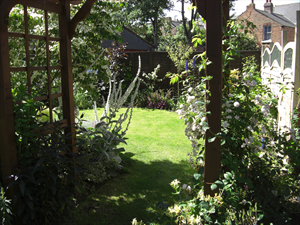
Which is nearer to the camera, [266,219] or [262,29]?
[266,219]

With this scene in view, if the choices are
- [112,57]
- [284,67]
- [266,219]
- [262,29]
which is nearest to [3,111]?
[266,219]

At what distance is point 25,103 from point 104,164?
1.59 metres

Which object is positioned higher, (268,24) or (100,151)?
(268,24)

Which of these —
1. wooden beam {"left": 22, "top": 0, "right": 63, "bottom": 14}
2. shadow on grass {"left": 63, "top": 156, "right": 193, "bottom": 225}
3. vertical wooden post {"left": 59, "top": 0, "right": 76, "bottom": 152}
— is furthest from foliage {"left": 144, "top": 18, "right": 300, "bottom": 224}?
wooden beam {"left": 22, "top": 0, "right": 63, "bottom": 14}

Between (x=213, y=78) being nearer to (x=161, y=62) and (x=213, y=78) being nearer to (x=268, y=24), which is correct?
(x=161, y=62)

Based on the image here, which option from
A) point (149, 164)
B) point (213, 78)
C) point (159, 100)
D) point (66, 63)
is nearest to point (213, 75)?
point (213, 78)

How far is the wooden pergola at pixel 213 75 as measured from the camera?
2016 millimetres

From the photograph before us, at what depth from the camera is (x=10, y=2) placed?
223 cm

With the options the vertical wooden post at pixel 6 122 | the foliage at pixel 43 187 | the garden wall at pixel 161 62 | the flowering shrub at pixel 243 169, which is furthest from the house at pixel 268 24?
the vertical wooden post at pixel 6 122

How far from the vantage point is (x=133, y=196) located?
10.6 feet

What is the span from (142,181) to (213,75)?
80.6 inches

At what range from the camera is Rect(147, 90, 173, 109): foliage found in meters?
8.66

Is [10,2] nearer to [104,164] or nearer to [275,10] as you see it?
[104,164]

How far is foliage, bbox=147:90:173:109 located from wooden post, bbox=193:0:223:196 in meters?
6.38
